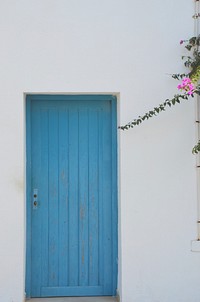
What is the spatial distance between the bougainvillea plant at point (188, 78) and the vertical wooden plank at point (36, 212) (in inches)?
38.0

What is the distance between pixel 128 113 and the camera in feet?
16.0

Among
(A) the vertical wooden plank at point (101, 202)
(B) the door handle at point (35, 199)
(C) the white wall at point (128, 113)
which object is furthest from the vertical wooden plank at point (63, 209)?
(C) the white wall at point (128, 113)

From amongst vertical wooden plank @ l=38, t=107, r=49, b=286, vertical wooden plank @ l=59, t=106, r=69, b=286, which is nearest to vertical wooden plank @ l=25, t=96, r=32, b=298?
vertical wooden plank @ l=38, t=107, r=49, b=286

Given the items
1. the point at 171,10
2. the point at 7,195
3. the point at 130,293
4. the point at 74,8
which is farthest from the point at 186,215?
the point at 74,8

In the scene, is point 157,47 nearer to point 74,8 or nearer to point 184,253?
point 74,8

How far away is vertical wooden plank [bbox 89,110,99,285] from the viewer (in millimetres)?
5129

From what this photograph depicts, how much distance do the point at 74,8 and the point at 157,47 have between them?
98 cm

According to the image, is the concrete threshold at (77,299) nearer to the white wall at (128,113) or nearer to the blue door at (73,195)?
the blue door at (73,195)

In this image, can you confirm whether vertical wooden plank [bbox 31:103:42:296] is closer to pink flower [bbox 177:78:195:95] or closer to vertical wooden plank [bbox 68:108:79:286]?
vertical wooden plank [bbox 68:108:79:286]

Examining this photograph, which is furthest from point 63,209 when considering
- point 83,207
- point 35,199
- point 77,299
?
point 77,299

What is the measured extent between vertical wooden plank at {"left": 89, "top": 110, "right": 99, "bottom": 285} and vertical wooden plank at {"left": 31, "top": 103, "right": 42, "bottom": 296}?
1.86 ft

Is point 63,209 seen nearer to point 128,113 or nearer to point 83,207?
point 83,207

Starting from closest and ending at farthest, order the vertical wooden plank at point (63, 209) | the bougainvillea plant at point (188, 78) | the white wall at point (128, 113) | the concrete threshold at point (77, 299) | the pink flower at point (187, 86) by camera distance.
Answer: the pink flower at point (187, 86) → the bougainvillea plant at point (188, 78) → the white wall at point (128, 113) → the concrete threshold at point (77, 299) → the vertical wooden plank at point (63, 209)

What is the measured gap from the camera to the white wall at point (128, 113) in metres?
4.82
